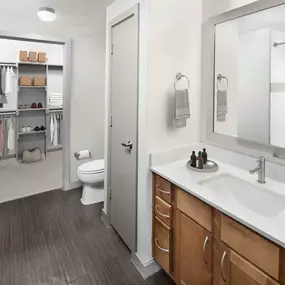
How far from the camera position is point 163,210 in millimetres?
1766

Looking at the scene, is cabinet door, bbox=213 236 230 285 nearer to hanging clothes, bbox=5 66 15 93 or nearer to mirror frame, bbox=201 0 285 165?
mirror frame, bbox=201 0 285 165

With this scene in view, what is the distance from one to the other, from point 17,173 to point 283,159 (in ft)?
14.0

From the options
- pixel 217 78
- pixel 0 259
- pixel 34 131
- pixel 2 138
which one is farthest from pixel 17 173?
pixel 217 78

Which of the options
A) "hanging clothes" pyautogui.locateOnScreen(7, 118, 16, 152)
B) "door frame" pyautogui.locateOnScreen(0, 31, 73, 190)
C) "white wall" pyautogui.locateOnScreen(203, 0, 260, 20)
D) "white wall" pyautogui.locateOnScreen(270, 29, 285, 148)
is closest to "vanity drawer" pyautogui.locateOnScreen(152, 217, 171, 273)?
"white wall" pyautogui.locateOnScreen(270, 29, 285, 148)

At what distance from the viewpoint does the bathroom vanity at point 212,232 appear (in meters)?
1.08

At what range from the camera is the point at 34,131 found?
5359mm

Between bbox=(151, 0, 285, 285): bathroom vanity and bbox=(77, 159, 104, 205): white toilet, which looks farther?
bbox=(77, 159, 104, 205): white toilet

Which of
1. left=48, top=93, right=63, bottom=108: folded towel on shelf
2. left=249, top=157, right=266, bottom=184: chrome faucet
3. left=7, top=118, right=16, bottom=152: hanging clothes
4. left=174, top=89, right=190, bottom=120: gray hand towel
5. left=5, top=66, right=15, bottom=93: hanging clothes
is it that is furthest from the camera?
left=48, top=93, right=63, bottom=108: folded towel on shelf

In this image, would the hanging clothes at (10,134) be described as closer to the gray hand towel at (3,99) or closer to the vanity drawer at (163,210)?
the gray hand towel at (3,99)

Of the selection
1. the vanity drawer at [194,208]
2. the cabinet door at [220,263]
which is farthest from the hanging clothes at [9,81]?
the cabinet door at [220,263]

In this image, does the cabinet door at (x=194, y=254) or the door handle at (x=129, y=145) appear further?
the door handle at (x=129, y=145)

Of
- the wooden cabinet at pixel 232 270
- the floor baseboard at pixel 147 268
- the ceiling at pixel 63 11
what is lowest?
the floor baseboard at pixel 147 268

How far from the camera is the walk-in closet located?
476cm

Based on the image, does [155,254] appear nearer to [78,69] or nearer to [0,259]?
[0,259]
